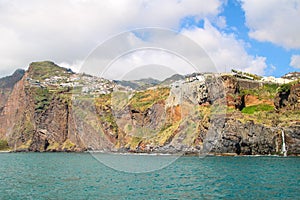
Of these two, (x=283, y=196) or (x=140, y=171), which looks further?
(x=140, y=171)

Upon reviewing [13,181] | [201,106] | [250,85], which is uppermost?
[250,85]

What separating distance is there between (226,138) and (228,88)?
28.3 metres

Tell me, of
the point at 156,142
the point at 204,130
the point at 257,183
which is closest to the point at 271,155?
the point at 204,130

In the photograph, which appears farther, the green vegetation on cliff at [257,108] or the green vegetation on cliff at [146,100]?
the green vegetation on cliff at [146,100]

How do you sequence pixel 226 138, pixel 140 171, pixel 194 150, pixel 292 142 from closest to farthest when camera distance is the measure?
1. pixel 140 171
2. pixel 292 142
3. pixel 226 138
4. pixel 194 150

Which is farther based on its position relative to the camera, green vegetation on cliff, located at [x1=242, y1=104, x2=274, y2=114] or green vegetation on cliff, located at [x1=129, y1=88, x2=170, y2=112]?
green vegetation on cliff, located at [x1=129, y1=88, x2=170, y2=112]

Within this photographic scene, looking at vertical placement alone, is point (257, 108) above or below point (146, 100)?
below

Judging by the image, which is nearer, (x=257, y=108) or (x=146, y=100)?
(x=257, y=108)

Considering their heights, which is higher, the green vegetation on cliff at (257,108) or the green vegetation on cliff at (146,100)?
the green vegetation on cliff at (146,100)

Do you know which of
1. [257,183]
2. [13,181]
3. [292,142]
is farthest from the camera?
[292,142]

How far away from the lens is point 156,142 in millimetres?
137875

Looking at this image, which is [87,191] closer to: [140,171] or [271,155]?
[140,171]

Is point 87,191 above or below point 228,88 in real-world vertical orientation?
below

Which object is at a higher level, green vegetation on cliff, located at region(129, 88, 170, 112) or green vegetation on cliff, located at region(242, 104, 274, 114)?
green vegetation on cliff, located at region(129, 88, 170, 112)
